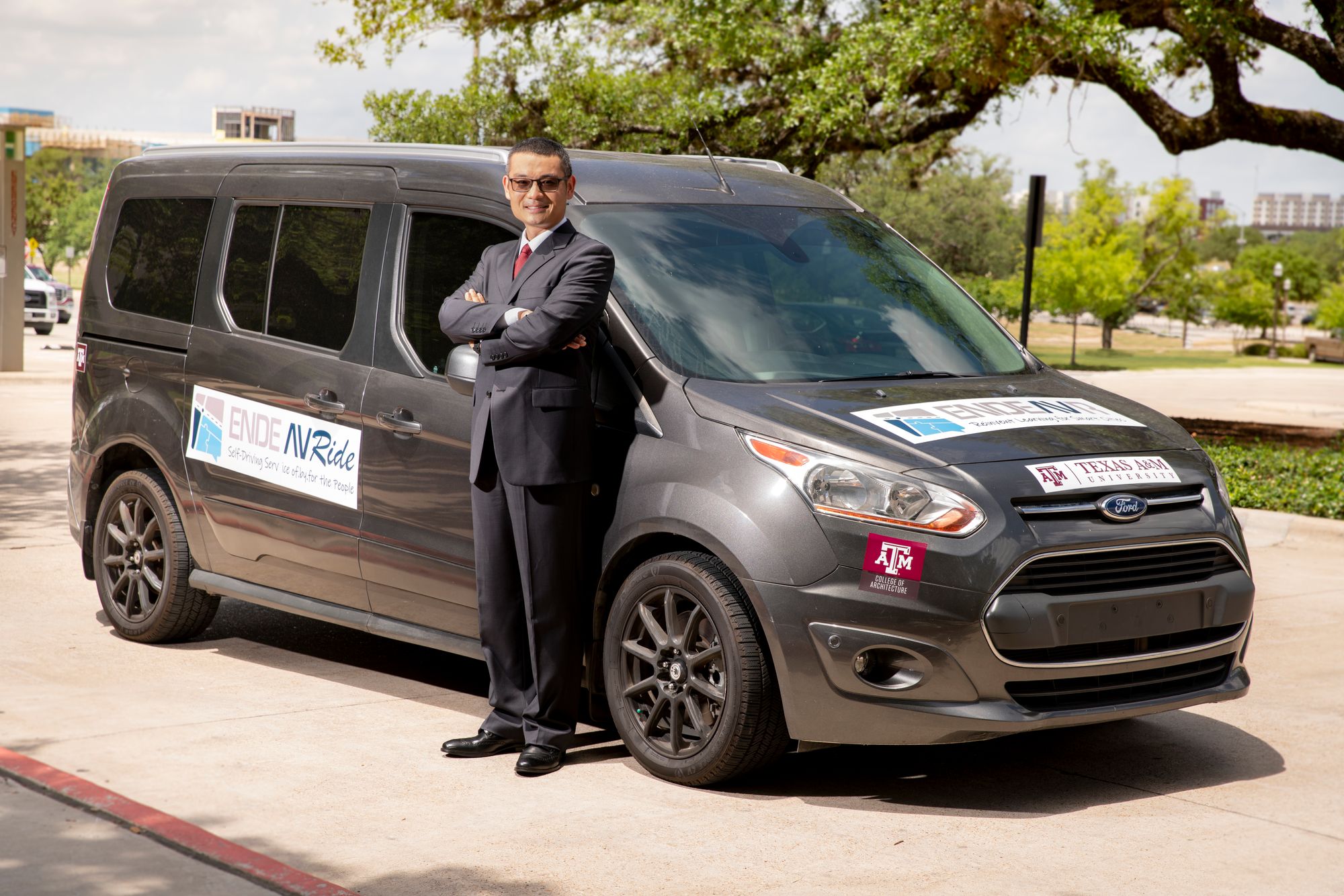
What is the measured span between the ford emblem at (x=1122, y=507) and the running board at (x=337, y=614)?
218 cm

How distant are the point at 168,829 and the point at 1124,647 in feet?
9.51

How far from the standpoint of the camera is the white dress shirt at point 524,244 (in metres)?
5.01

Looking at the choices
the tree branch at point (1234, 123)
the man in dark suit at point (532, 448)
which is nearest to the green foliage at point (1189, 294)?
the tree branch at point (1234, 123)

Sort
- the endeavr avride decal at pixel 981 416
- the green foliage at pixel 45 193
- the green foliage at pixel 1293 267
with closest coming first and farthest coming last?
the endeavr avride decal at pixel 981 416 < the green foliage at pixel 45 193 < the green foliage at pixel 1293 267

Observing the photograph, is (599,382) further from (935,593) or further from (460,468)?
(935,593)

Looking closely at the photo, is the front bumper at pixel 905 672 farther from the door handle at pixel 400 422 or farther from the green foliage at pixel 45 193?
the green foliage at pixel 45 193

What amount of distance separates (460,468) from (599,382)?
62 cm

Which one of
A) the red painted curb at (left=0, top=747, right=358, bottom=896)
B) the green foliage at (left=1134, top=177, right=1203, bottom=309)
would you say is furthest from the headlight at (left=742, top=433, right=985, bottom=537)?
the green foliage at (left=1134, top=177, right=1203, bottom=309)

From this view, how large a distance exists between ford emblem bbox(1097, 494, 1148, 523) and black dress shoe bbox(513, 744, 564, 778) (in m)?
1.97

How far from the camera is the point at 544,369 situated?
499 centimetres

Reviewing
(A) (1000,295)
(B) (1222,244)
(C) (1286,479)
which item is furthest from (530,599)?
(B) (1222,244)

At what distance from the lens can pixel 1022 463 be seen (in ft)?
15.4

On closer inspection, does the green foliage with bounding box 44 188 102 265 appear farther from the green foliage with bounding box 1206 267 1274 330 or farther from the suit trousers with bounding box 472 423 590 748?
the suit trousers with bounding box 472 423 590 748

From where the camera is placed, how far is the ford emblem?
466 cm
